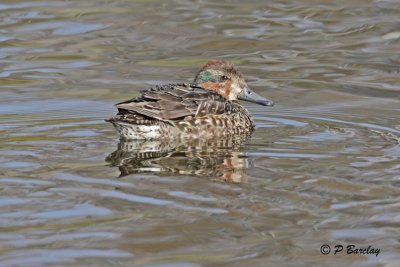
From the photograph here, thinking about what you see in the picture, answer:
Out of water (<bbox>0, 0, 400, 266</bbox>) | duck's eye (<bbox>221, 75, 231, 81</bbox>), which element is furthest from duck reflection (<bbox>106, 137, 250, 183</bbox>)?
duck's eye (<bbox>221, 75, 231, 81</bbox>)

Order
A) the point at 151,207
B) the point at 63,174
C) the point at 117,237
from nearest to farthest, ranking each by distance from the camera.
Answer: the point at 117,237 < the point at 151,207 < the point at 63,174

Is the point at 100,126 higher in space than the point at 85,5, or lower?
lower

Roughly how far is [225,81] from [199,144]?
1.54m

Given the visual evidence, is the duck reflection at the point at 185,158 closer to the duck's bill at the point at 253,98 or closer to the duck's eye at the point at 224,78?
the duck's bill at the point at 253,98

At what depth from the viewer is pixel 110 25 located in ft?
52.0

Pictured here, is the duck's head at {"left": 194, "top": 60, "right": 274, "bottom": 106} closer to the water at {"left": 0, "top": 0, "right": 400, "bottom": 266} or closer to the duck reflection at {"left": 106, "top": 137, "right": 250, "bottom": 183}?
the water at {"left": 0, "top": 0, "right": 400, "bottom": 266}

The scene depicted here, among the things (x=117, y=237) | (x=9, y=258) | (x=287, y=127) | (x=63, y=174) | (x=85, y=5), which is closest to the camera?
(x=9, y=258)

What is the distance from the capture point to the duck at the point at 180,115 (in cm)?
925

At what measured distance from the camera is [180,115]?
953 cm

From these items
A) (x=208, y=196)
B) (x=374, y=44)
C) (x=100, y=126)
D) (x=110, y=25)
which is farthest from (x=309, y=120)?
(x=110, y=25)

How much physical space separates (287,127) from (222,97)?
0.84 meters

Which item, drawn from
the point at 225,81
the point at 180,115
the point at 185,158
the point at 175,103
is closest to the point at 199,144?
the point at 180,115

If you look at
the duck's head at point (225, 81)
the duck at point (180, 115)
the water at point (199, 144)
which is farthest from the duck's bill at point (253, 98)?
the duck at point (180, 115)

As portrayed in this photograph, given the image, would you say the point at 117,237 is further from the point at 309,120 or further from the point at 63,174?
the point at 309,120
